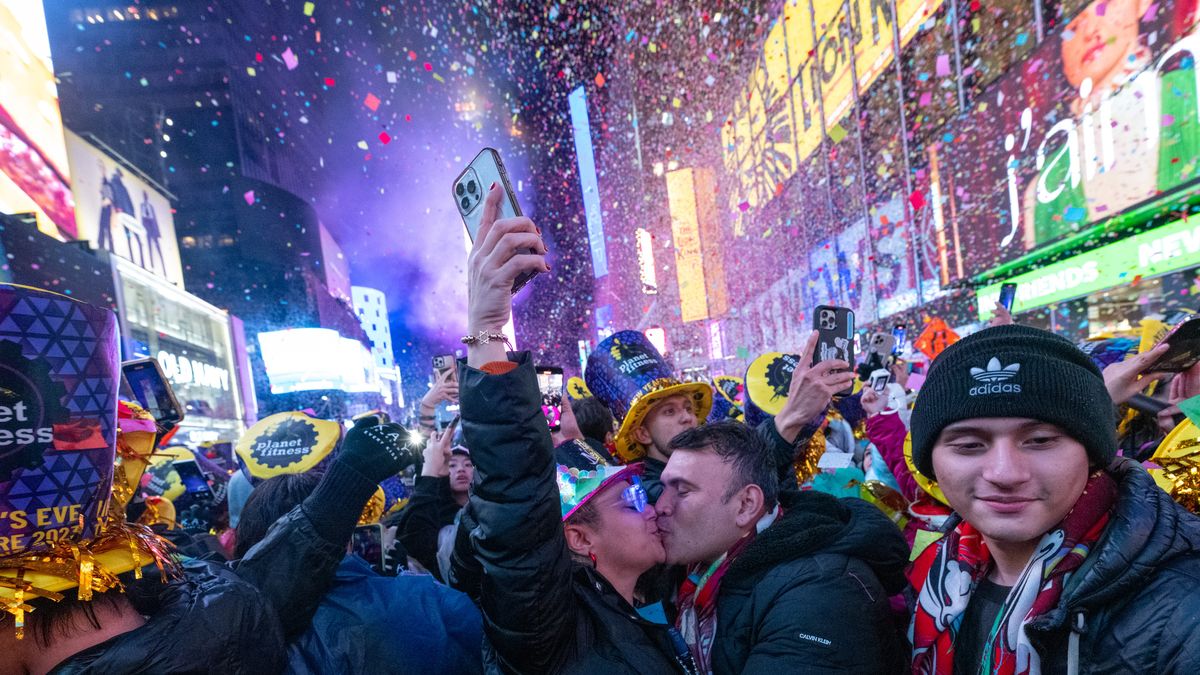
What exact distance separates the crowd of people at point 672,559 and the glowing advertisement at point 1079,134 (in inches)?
257

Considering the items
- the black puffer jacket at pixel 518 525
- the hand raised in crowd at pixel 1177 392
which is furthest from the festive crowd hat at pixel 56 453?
the hand raised in crowd at pixel 1177 392

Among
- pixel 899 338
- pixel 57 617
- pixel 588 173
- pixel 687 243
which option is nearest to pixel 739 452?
pixel 57 617

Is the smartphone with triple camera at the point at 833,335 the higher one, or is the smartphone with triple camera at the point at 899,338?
the smartphone with triple camera at the point at 833,335

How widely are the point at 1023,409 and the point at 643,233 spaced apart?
3422 cm

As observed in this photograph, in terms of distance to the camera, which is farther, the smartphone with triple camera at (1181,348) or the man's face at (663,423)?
the man's face at (663,423)

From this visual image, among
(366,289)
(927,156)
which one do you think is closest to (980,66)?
(927,156)

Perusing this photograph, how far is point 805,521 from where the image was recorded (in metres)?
1.97

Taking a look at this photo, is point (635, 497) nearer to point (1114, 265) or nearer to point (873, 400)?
point (873, 400)

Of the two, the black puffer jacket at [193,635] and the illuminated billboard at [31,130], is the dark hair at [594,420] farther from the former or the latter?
the illuminated billboard at [31,130]

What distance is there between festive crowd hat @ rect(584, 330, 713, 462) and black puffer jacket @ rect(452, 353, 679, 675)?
207cm

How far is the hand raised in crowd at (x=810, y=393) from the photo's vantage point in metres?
2.91

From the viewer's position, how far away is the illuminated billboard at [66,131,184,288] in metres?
22.5

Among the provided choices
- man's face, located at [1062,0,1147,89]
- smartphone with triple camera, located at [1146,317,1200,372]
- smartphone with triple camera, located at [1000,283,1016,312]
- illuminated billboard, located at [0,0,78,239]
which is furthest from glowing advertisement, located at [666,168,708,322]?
smartphone with triple camera, located at [1146,317,1200,372]

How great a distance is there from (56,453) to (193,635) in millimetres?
490
